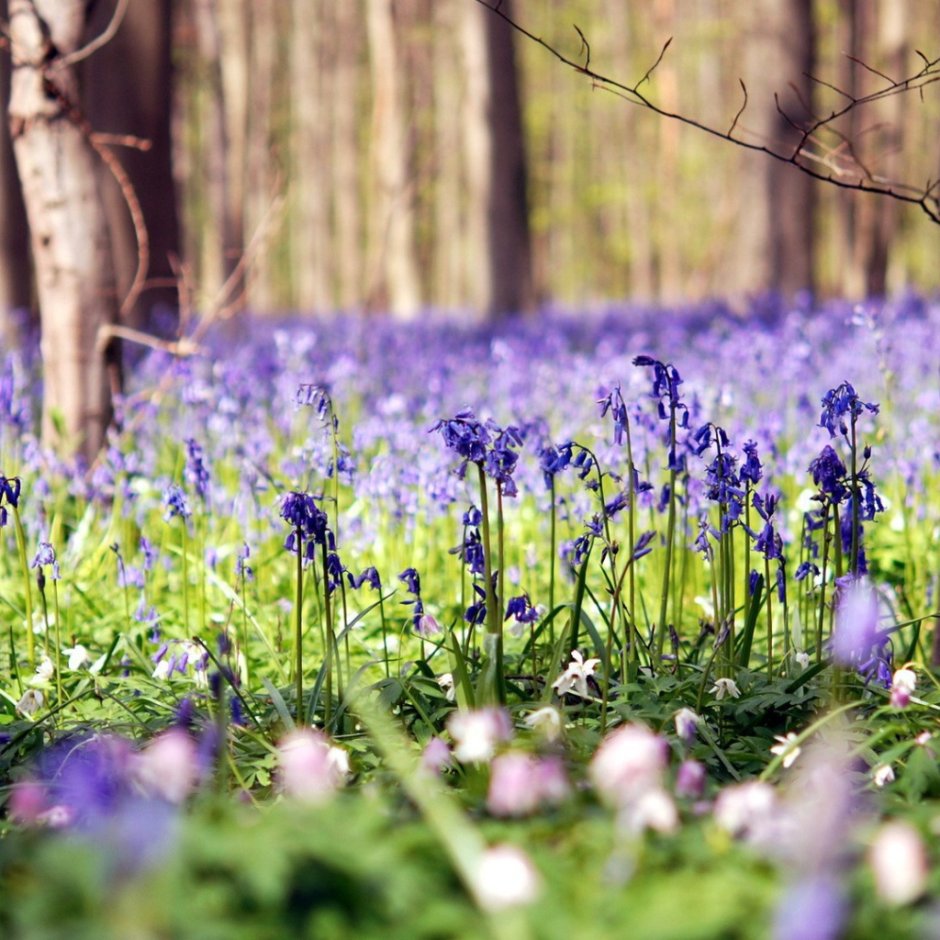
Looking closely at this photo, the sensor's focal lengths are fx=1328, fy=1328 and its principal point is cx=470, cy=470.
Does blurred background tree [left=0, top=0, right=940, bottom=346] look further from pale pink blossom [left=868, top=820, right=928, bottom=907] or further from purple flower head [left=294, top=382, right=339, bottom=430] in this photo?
pale pink blossom [left=868, top=820, right=928, bottom=907]

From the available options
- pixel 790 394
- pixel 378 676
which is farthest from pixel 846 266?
pixel 378 676

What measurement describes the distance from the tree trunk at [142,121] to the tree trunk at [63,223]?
3.50m

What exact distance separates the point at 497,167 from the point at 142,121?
4615mm

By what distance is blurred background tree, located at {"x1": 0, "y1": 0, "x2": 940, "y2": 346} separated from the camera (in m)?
9.74

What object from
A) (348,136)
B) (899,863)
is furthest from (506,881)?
(348,136)

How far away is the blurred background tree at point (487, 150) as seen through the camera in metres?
9.74

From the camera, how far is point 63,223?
16.4 ft

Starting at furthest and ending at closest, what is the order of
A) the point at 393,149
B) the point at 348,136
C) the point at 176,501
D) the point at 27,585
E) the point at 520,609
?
the point at 348,136 → the point at 393,149 → the point at 176,501 → the point at 27,585 → the point at 520,609

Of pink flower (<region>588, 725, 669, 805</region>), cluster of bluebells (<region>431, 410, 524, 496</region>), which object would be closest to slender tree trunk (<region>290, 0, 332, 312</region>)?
cluster of bluebells (<region>431, 410, 524, 496</region>)

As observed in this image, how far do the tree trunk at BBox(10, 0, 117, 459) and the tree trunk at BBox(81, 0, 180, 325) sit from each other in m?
3.50

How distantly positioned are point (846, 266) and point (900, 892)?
1825 centimetres

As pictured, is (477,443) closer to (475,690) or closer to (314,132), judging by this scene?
(475,690)

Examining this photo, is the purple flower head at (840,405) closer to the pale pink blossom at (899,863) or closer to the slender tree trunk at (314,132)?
the pale pink blossom at (899,863)

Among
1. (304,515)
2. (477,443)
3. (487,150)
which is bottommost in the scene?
(304,515)
